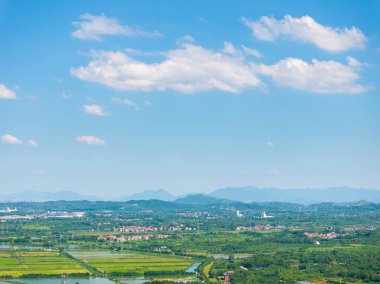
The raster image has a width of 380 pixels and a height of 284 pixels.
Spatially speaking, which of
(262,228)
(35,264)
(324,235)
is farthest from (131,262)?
(262,228)

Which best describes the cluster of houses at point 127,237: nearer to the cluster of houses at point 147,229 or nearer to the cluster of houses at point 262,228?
the cluster of houses at point 147,229

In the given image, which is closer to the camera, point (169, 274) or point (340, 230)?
point (169, 274)

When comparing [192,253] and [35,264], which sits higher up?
[192,253]

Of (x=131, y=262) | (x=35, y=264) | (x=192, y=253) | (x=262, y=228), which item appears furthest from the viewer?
(x=262, y=228)

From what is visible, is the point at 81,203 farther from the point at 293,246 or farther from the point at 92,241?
the point at 293,246

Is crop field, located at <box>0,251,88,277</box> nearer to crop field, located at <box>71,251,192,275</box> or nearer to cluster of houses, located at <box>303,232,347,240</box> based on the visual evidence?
crop field, located at <box>71,251,192,275</box>

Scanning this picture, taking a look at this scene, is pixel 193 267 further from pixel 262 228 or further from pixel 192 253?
pixel 262 228

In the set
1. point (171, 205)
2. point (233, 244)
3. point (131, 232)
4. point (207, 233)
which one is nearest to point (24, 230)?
point (131, 232)
